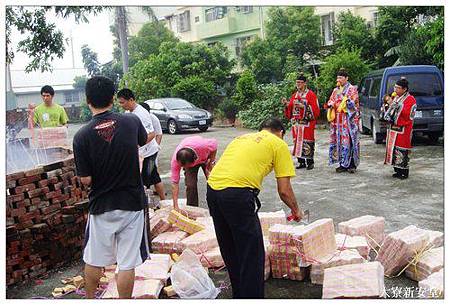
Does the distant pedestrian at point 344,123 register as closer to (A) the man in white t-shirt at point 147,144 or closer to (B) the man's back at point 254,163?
(A) the man in white t-shirt at point 147,144

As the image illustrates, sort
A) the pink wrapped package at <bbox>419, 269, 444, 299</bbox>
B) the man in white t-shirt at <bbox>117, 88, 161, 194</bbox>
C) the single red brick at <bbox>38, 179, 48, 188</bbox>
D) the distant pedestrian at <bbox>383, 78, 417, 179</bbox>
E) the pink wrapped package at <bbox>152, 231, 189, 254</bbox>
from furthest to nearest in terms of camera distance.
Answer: the distant pedestrian at <bbox>383, 78, 417, 179</bbox> < the man in white t-shirt at <bbox>117, 88, 161, 194</bbox> < the pink wrapped package at <bbox>152, 231, 189, 254</bbox> < the single red brick at <bbox>38, 179, 48, 188</bbox> < the pink wrapped package at <bbox>419, 269, 444, 299</bbox>

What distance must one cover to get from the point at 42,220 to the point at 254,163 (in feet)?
6.61

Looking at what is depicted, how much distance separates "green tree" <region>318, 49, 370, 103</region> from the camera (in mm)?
9258

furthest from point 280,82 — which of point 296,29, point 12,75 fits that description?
point 12,75

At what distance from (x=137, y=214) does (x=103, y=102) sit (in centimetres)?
74

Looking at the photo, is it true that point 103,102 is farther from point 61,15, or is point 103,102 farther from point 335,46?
point 335,46

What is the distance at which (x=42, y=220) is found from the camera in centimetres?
449

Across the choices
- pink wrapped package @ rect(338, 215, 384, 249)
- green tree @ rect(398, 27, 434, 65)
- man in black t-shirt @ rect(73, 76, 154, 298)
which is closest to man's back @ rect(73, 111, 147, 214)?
man in black t-shirt @ rect(73, 76, 154, 298)

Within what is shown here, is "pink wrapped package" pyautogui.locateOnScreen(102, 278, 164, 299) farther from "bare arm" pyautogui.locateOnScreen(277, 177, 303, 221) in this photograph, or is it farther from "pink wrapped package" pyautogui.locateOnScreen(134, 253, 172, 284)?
"bare arm" pyautogui.locateOnScreen(277, 177, 303, 221)

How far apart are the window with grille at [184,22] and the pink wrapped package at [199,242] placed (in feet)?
8.39

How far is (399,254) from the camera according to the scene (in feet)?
13.4

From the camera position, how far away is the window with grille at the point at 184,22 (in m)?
6.17

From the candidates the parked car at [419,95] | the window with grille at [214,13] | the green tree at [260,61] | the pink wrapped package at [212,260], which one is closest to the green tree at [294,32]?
the green tree at [260,61]

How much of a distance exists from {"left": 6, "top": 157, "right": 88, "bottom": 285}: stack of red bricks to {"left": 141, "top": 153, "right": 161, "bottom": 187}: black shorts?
1288 mm
